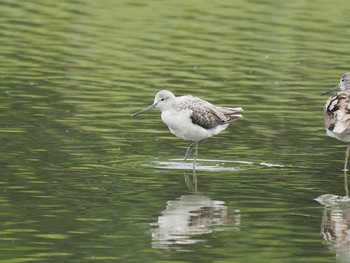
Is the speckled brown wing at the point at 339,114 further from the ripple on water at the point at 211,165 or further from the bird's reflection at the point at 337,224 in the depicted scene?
the bird's reflection at the point at 337,224

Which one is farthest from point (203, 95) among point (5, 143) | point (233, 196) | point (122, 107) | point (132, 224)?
point (132, 224)

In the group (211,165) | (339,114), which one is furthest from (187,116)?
(339,114)

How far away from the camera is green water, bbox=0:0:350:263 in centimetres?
1549

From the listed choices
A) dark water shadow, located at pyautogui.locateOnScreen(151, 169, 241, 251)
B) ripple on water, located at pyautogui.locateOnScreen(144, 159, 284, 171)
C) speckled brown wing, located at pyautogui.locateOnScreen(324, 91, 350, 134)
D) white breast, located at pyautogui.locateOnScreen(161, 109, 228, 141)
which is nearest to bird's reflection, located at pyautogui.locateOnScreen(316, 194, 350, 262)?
dark water shadow, located at pyautogui.locateOnScreen(151, 169, 241, 251)

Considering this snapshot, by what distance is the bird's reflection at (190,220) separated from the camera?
1545 cm

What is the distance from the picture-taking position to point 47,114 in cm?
2445

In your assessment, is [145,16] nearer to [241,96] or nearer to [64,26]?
[64,26]

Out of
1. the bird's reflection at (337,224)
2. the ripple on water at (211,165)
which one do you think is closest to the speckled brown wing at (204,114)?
the ripple on water at (211,165)

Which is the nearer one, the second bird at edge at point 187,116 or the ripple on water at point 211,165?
the second bird at edge at point 187,116

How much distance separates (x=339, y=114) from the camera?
773 inches

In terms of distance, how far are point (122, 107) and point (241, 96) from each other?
3065mm

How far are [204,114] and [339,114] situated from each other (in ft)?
7.00

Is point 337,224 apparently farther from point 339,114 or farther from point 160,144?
point 160,144

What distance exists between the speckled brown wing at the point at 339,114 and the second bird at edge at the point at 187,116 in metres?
1.79
